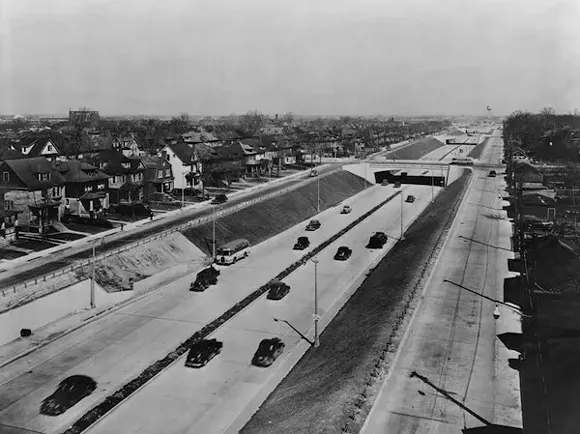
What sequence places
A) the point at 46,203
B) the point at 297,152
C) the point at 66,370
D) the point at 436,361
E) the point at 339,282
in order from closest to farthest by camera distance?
the point at 436,361 → the point at 66,370 → the point at 339,282 → the point at 46,203 → the point at 297,152

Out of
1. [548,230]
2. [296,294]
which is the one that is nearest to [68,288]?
[296,294]

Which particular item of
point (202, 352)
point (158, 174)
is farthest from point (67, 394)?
point (158, 174)

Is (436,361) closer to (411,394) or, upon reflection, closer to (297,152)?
(411,394)

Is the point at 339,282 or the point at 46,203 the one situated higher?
the point at 46,203

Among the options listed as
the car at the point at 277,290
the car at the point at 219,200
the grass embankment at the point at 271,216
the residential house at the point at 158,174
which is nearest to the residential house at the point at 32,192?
the grass embankment at the point at 271,216

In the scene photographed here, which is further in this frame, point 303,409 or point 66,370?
point 66,370

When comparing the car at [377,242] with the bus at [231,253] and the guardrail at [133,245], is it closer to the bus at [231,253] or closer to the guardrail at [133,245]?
the bus at [231,253]

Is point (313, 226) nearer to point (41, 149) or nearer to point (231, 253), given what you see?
point (231, 253)
